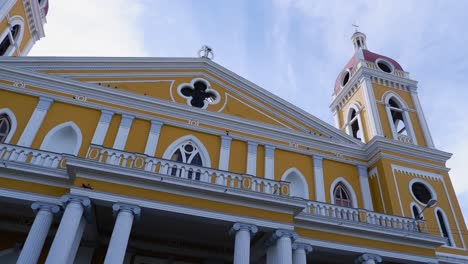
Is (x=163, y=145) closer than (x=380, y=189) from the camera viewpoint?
Yes

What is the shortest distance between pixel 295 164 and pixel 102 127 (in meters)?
7.67

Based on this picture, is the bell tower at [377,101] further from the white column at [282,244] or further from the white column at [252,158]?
the white column at [282,244]

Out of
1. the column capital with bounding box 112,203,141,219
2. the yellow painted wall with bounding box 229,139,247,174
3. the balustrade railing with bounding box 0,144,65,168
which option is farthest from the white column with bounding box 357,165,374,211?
the balustrade railing with bounding box 0,144,65,168

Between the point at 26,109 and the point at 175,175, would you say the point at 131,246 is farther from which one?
the point at 26,109

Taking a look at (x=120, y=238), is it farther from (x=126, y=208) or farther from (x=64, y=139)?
(x=64, y=139)

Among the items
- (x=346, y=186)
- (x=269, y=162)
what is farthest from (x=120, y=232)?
(x=346, y=186)

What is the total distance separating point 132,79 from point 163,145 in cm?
337

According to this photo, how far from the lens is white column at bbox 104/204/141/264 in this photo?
914cm

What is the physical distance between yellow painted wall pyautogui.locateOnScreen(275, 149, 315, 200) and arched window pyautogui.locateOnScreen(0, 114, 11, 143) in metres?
9.82

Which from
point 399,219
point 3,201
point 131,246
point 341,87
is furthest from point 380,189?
point 3,201

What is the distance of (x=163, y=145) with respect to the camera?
14.5m

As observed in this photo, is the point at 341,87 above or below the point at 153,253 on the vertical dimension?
above

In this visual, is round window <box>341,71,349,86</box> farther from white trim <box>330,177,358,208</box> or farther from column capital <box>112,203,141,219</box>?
column capital <box>112,203,141,219</box>

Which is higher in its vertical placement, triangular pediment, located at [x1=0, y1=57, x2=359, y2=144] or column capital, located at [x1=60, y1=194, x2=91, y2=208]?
triangular pediment, located at [x1=0, y1=57, x2=359, y2=144]
